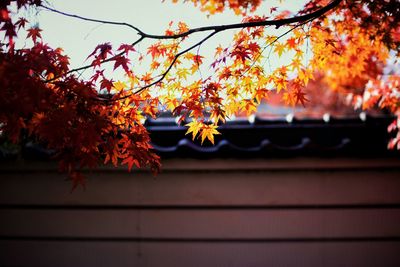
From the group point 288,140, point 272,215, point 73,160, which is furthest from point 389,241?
point 73,160

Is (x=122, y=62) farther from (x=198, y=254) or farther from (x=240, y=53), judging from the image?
(x=198, y=254)

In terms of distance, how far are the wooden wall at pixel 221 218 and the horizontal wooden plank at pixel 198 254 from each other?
0.01 meters

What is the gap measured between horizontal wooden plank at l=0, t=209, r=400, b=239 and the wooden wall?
1 centimetres

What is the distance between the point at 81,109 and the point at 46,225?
10.7 feet

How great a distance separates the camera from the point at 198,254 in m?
5.25

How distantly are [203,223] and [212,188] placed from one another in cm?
55

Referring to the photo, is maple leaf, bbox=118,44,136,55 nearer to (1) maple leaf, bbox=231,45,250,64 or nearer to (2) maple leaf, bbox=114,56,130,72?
(2) maple leaf, bbox=114,56,130,72

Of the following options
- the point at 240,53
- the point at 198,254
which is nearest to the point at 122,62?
the point at 240,53

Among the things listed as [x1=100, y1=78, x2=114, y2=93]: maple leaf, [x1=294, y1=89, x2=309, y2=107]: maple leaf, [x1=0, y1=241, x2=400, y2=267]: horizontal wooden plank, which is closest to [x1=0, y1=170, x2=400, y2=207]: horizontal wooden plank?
[x1=0, y1=241, x2=400, y2=267]: horizontal wooden plank

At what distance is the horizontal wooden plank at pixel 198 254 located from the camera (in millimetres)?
5121

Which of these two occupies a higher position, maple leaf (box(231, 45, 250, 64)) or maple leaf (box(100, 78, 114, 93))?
maple leaf (box(231, 45, 250, 64))

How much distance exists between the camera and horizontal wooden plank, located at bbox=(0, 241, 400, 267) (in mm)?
5121

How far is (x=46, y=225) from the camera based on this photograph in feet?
18.2

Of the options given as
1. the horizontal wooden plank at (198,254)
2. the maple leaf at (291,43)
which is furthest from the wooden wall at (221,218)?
the maple leaf at (291,43)
